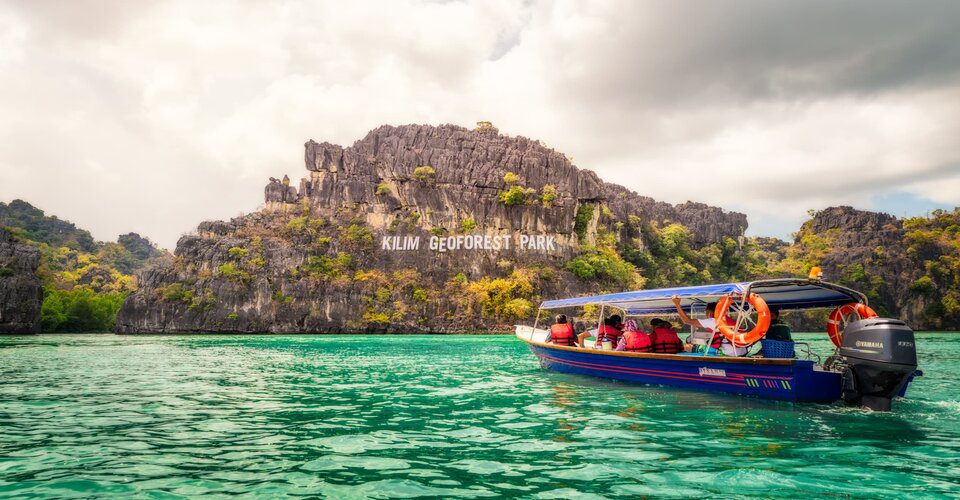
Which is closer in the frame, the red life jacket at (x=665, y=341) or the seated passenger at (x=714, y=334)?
the seated passenger at (x=714, y=334)

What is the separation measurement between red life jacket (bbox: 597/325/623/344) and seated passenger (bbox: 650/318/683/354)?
9.62 ft

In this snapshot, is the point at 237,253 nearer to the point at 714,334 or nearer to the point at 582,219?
the point at 582,219

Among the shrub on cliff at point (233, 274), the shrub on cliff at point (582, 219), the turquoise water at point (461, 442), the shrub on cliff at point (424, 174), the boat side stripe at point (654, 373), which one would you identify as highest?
the shrub on cliff at point (424, 174)

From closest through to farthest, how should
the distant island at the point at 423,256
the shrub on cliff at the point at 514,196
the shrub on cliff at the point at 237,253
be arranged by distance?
the distant island at the point at 423,256
the shrub on cliff at the point at 237,253
the shrub on cliff at the point at 514,196

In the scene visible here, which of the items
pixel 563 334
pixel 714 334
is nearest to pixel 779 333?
pixel 714 334

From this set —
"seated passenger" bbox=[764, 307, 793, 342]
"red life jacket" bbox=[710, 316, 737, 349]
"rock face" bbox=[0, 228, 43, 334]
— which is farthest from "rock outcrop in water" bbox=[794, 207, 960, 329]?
"rock face" bbox=[0, 228, 43, 334]

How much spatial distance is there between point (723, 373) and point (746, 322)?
1.57m

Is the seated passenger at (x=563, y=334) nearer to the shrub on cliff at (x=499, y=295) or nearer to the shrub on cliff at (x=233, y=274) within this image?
the shrub on cliff at (x=499, y=295)

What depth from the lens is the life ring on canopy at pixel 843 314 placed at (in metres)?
14.6

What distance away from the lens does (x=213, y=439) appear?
9.70 meters

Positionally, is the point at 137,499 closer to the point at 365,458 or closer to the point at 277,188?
the point at 365,458

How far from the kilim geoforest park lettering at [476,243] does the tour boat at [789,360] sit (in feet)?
241

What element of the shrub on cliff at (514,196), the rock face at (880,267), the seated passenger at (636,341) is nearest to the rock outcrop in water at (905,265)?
the rock face at (880,267)

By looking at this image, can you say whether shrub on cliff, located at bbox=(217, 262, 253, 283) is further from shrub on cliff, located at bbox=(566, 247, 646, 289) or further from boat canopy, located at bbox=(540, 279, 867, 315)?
boat canopy, located at bbox=(540, 279, 867, 315)
